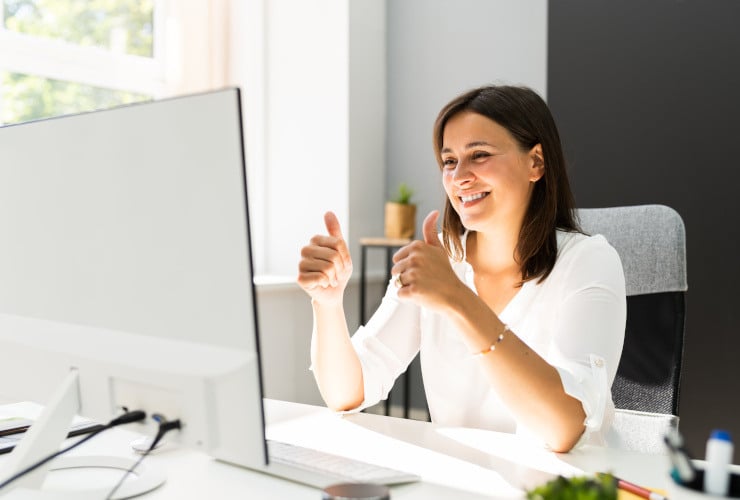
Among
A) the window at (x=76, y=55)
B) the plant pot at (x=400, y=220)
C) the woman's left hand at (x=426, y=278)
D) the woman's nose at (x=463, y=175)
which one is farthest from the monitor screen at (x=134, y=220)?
the plant pot at (x=400, y=220)

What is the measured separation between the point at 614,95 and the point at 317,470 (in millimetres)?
1870

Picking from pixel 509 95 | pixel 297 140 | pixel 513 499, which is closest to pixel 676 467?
pixel 513 499

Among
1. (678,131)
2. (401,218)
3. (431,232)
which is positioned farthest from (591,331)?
(401,218)

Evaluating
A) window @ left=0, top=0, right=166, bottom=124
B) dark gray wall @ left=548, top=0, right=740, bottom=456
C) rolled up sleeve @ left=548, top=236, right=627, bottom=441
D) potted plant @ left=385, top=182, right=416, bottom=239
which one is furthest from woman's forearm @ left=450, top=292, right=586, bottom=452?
window @ left=0, top=0, right=166, bottom=124

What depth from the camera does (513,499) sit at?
2.85ft

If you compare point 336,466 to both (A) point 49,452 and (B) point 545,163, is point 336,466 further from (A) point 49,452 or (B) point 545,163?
(B) point 545,163

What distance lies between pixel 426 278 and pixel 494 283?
1.86 ft

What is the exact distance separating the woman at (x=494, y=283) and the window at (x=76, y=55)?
74.7 inches

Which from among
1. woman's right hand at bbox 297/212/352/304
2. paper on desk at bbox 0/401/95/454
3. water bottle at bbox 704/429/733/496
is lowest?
paper on desk at bbox 0/401/95/454

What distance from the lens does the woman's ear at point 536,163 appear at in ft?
5.09

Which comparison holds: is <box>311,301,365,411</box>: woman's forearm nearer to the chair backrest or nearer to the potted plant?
the chair backrest

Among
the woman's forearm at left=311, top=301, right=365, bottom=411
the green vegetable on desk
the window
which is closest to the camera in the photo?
the green vegetable on desk

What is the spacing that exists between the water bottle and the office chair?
88 cm

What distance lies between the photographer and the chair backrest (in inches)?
58.0
